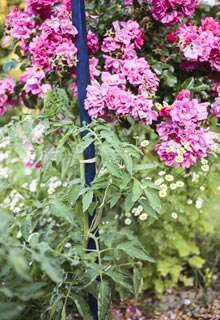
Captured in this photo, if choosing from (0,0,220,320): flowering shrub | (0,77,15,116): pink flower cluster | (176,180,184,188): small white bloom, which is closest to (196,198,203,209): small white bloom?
(0,0,220,320): flowering shrub

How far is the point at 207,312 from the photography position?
236cm

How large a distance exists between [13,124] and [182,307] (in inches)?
46.4

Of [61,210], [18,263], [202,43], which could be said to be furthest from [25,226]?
[202,43]

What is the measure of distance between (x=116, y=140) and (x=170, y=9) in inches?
24.3

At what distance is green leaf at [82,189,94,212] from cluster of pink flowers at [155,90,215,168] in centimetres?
34

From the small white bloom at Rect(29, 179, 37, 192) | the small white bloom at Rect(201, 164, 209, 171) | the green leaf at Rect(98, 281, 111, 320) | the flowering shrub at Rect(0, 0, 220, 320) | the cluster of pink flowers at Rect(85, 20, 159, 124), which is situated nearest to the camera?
the green leaf at Rect(98, 281, 111, 320)

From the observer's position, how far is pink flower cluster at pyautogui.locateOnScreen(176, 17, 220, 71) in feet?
6.70

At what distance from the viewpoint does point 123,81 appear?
6.49 ft

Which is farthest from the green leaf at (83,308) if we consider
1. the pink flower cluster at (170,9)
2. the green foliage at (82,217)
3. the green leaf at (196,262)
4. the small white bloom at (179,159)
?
the pink flower cluster at (170,9)

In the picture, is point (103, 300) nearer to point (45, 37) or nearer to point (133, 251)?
point (133, 251)

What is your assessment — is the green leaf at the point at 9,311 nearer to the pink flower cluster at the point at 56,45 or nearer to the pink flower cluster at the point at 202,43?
the pink flower cluster at the point at 56,45

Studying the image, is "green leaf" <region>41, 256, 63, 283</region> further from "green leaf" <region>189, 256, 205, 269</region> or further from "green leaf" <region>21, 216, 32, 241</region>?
"green leaf" <region>189, 256, 205, 269</region>

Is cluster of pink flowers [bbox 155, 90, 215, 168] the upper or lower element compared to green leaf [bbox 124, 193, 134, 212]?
upper

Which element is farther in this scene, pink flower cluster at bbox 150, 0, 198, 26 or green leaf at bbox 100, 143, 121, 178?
pink flower cluster at bbox 150, 0, 198, 26
